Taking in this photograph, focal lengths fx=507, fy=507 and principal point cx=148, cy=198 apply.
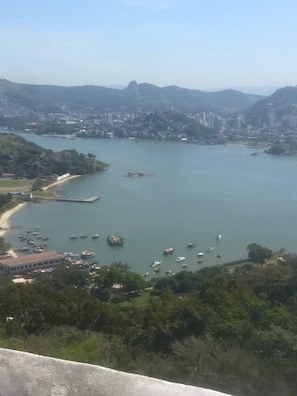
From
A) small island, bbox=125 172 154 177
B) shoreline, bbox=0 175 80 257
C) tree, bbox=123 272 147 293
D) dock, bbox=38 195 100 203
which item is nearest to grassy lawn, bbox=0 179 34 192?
dock, bbox=38 195 100 203

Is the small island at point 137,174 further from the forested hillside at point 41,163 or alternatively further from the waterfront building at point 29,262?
the waterfront building at point 29,262

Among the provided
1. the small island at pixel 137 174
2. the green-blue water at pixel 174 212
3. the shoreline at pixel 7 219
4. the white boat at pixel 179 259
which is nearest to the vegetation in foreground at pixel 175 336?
the white boat at pixel 179 259

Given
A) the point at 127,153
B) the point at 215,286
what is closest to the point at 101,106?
the point at 127,153

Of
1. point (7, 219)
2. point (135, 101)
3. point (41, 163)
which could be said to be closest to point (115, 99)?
point (135, 101)

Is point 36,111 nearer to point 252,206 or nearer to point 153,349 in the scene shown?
point 252,206

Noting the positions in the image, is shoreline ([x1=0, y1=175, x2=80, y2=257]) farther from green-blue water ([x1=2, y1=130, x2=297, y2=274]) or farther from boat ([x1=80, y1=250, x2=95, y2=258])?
boat ([x1=80, y1=250, x2=95, y2=258])

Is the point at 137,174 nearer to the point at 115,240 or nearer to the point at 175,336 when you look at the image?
the point at 115,240
